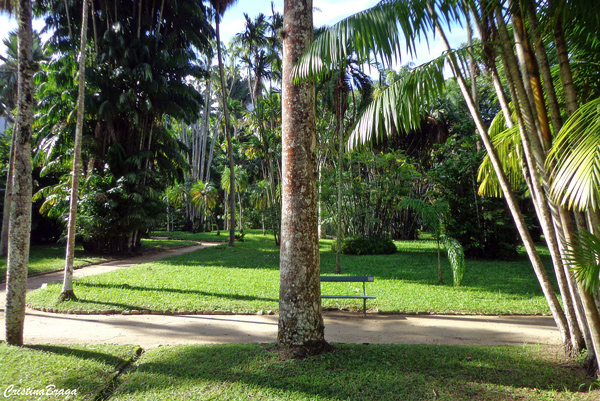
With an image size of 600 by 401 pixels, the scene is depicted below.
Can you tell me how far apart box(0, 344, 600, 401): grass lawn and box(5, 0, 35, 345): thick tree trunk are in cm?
39

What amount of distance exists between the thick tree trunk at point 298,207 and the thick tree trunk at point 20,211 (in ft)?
11.5

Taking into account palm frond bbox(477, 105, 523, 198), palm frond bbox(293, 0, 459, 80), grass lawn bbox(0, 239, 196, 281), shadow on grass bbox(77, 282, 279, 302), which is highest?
palm frond bbox(293, 0, 459, 80)

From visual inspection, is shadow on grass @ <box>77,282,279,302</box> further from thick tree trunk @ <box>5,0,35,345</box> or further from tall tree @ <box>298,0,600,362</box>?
tall tree @ <box>298,0,600,362</box>

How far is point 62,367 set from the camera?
4.09 m

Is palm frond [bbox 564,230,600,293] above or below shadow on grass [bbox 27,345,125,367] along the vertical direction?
above

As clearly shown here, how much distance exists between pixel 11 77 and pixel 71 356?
3034 centimetres

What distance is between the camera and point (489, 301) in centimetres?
753

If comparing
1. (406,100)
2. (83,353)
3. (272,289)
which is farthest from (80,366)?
(272,289)

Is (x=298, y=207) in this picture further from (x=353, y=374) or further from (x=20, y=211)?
(x=20, y=211)

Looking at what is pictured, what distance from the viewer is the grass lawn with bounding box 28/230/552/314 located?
7.18m

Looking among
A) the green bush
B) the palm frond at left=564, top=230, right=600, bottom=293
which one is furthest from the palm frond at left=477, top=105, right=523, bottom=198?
the green bush

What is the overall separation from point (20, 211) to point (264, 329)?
3.88 m
